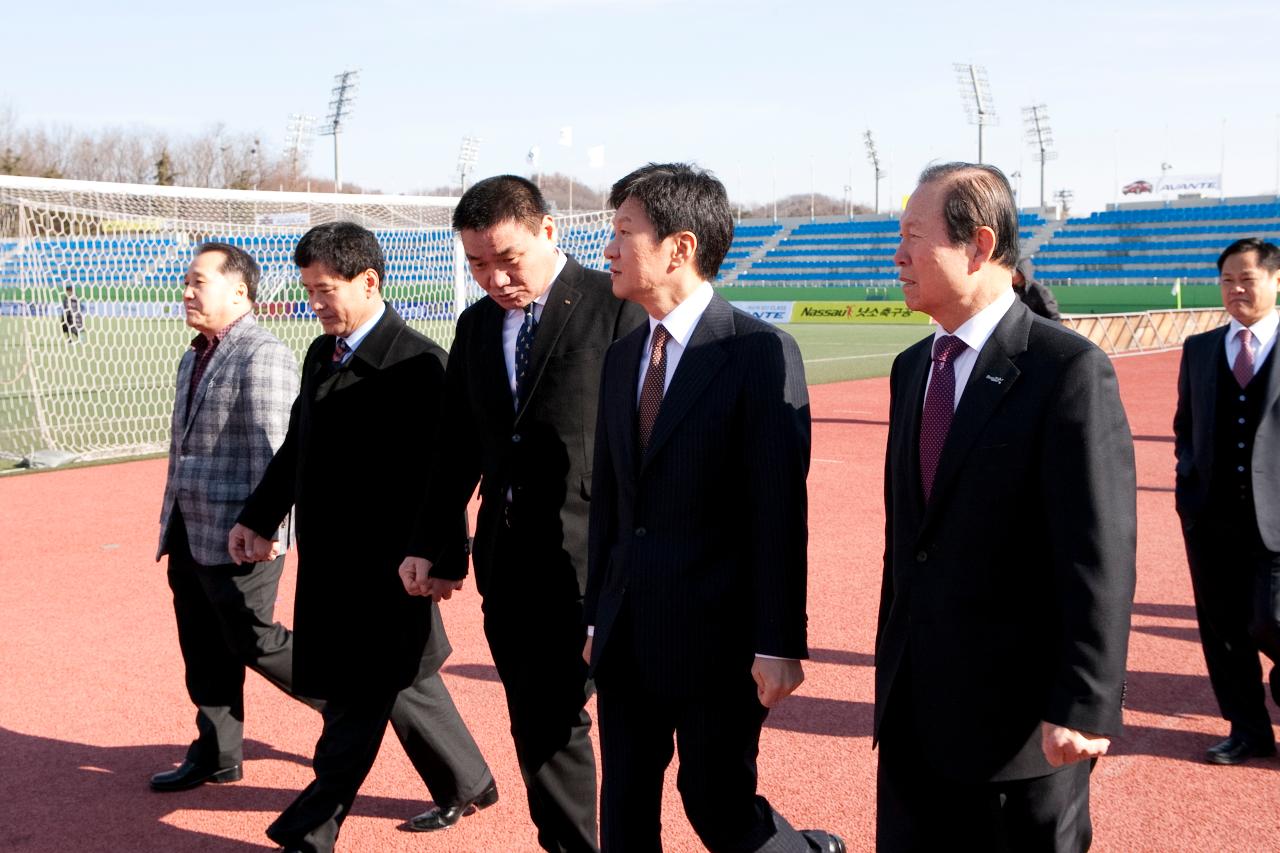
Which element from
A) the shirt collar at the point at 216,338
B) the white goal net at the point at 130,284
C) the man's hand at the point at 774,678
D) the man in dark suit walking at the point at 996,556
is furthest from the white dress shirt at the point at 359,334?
the white goal net at the point at 130,284

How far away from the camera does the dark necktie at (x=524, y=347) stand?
3.46m

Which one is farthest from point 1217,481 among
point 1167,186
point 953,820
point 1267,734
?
point 1167,186

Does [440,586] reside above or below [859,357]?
above

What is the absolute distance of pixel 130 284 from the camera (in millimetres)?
19656

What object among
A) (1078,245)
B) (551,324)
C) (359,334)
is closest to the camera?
(551,324)

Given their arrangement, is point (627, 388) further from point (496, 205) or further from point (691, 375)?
point (496, 205)

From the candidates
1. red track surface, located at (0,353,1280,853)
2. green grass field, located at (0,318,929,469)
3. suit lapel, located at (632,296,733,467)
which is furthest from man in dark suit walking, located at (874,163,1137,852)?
green grass field, located at (0,318,929,469)

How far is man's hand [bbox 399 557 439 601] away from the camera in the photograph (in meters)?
3.58

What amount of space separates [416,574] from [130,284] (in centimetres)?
1778

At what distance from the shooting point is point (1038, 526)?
2.42 meters

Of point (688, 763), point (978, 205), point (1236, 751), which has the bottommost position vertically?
point (1236, 751)

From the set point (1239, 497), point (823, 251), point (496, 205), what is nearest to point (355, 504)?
point (496, 205)

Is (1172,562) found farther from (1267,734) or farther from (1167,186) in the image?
(1167,186)

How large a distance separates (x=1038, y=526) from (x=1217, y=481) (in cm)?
254
